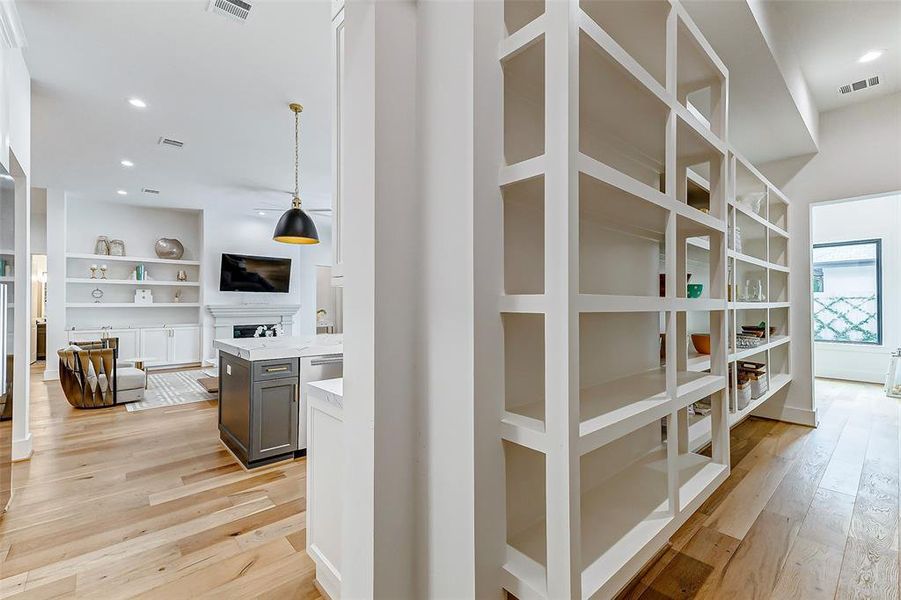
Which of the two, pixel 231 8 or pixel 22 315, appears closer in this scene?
pixel 231 8

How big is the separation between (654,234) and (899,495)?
2.43 m

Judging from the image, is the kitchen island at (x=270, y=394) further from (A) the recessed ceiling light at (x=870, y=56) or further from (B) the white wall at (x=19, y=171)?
(A) the recessed ceiling light at (x=870, y=56)

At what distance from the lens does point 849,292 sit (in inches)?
245

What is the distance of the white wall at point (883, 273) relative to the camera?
5707 millimetres

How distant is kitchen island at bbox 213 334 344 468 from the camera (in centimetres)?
293

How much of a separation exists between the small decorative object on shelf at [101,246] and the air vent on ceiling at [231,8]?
6667 mm

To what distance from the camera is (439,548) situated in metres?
1.01

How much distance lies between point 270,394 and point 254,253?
6072mm

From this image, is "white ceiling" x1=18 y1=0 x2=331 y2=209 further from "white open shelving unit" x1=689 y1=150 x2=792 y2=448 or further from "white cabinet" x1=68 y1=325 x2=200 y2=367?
"white open shelving unit" x1=689 y1=150 x2=792 y2=448

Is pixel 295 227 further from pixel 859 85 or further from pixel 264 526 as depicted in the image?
pixel 859 85

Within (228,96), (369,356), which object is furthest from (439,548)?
(228,96)

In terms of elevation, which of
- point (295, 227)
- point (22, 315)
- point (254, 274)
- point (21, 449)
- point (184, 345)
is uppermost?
point (295, 227)


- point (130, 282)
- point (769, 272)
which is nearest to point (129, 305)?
point (130, 282)

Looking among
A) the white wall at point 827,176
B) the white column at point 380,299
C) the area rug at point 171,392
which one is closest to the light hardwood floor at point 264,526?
the white wall at point 827,176
